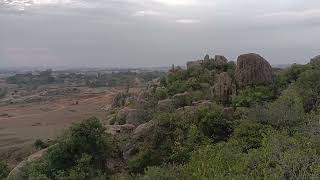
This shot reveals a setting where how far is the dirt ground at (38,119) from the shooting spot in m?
41.1

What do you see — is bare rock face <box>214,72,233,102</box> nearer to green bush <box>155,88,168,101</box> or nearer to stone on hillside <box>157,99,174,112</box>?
stone on hillside <box>157,99,174,112</box>

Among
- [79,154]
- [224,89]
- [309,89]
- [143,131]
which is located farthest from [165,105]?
[309,89]

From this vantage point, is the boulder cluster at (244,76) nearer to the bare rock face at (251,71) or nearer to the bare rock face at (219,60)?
the bare rock face at (251,71)

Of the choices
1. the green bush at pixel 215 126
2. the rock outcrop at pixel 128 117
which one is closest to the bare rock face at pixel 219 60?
the rock outcrop at pixel 128 117

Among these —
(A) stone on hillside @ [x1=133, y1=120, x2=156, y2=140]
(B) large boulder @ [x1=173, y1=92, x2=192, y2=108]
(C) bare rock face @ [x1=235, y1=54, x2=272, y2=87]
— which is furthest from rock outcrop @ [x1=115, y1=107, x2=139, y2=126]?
(C) bare rock face @ [x1=235, y1=54, x2=272, y2=87]

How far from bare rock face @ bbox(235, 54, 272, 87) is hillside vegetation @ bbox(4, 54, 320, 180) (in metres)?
0.06

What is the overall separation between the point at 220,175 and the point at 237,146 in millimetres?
6039

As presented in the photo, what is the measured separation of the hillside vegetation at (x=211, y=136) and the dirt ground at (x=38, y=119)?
1230 centimetres

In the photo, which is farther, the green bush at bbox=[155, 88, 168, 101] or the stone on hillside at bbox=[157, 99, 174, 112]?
the green bush at bbox=[155, 88, 168, 101]

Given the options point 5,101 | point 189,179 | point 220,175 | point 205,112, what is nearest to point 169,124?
point 205,112

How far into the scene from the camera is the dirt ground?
41.1m

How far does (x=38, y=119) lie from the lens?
62.7m

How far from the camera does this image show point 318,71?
3088 cm

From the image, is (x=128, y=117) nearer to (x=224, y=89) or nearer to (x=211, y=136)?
(x=224, y=89)
